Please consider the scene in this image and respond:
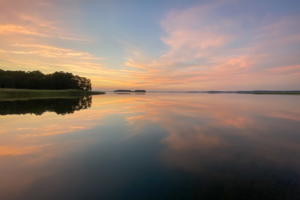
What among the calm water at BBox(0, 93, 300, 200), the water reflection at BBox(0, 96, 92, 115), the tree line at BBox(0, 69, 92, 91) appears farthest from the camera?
the tree line at BBox(0, 69, 92, 91)

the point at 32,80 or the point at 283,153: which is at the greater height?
the point at 32,80

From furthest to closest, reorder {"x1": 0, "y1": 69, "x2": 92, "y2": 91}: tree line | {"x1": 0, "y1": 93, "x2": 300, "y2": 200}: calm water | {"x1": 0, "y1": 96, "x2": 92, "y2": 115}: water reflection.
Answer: {"x1": 0, "y1": 69, "x2": 92, "y2": 91}: tree line
{"x1": 0, "y1": 96, "x2": 92, "y2": 115}: water reflection
{"x1": 0, "y1": 93, "x2": 300, "y2": 200}: calm water

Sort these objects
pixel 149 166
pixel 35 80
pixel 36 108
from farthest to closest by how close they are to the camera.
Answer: pixel 35 80 < pixel 36 108 < pixel 149 166

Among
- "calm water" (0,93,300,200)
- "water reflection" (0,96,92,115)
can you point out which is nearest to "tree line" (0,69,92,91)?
"water reflection" (0,96,92,115)

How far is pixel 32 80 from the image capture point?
292 feet

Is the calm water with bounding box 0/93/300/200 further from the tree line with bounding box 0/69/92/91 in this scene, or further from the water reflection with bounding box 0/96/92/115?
the tree line with bounding box 0/69/92/91

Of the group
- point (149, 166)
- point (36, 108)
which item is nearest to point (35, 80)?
point (36, 108)

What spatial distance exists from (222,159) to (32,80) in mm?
112907

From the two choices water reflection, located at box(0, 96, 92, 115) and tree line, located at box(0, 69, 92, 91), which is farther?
tree line, located at box(0, 69, 92, 91)

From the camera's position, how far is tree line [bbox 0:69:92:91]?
7666cm

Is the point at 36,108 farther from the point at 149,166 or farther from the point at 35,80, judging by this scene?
the point at 35,80

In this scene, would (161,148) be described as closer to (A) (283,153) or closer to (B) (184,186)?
(B) (184,186)

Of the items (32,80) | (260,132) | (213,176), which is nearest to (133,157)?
(213,176)

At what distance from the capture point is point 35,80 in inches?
3541
